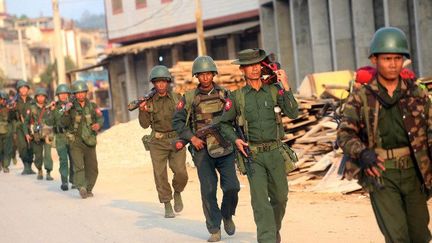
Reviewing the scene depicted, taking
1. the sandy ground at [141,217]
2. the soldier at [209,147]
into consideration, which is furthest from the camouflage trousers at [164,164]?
the soldier at [209,147]

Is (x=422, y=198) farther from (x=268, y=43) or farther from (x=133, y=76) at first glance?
(x=133, y=76)

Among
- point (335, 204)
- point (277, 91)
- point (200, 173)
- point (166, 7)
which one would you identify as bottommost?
point (335, 204)

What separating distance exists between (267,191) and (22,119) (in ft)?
47.0

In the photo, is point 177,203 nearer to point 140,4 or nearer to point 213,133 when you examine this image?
point 213,133

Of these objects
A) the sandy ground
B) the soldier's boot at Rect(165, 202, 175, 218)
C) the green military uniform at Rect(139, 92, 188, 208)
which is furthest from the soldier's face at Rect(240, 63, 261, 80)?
the soldier's boot at Rect(165, 202, 175, 218)

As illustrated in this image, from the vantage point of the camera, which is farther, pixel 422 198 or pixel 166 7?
pixel 166 7

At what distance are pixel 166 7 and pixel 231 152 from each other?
38.1 metres

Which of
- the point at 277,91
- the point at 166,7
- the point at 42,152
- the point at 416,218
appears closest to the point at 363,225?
the point at 277,91

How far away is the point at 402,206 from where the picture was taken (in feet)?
22.2

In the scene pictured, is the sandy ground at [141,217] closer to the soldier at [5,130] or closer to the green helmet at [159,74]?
the green helmet at [159,74]

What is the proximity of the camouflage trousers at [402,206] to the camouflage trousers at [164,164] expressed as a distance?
6078 mm

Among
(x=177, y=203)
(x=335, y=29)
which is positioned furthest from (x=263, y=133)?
(x=335, y=29)

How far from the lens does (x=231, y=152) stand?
10477 mm

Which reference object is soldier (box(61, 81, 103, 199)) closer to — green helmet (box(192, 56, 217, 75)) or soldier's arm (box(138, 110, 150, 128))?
soldier's arm (box(138, 110, 150, 128))
